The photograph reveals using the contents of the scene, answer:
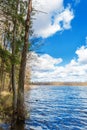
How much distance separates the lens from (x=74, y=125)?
22.7 metres

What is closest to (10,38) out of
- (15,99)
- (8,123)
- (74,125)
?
(15,99)

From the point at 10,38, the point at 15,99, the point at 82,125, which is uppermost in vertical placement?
the point at 10,38

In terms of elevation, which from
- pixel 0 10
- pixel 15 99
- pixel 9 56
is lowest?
pixel 15 99

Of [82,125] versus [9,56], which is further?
[82,125]

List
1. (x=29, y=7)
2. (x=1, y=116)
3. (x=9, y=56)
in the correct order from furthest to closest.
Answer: (x=1, y=116) → (x=29, y=7) → (x=9, y=56)

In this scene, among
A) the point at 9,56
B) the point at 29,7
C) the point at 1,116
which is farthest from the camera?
the point at 1,116

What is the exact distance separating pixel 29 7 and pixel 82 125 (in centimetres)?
1046

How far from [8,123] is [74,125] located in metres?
5.78

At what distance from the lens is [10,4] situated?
19984 millimetres


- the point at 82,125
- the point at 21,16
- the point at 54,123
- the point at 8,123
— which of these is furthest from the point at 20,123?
the point at 21,16

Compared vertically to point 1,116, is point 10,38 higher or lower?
higher

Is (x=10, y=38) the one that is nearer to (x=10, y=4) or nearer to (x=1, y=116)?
(x=10, y=4)

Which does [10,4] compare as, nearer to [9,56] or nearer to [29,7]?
[29,7]

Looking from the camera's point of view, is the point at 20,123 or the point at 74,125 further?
the point at 74,125
